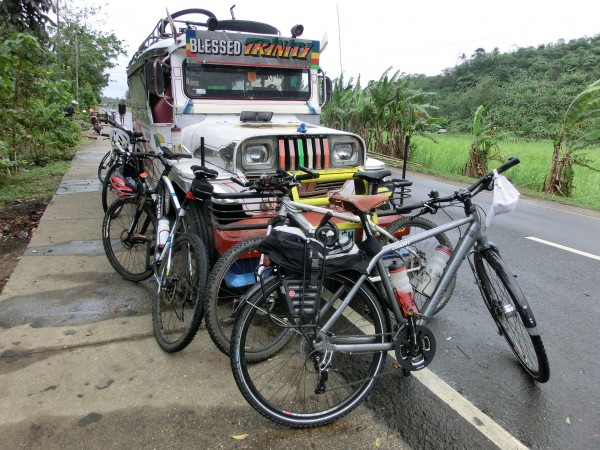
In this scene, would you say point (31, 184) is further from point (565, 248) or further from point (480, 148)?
point (480, 148)

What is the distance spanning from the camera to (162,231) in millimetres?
3596

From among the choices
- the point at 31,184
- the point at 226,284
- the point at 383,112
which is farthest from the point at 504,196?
the point at 383,112

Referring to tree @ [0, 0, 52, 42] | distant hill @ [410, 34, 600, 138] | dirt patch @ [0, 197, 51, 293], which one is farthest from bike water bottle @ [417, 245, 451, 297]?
distant hill @ [410, 34, 600, 138]

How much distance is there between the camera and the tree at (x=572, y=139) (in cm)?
934

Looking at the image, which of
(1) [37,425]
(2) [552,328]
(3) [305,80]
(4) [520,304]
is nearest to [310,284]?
(4) [520,304]

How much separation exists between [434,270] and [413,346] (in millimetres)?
695

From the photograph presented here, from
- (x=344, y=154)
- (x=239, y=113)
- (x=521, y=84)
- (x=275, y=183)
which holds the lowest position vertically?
(x=275, y=183)

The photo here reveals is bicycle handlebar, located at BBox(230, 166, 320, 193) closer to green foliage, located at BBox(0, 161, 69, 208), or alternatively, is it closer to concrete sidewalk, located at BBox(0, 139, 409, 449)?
concrete sidewalk, located at BBox(0, 139, 409, 449)

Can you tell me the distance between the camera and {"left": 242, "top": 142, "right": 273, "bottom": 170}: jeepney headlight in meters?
4.07

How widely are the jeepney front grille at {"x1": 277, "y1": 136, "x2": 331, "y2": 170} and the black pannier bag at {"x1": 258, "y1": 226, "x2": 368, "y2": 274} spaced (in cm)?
184

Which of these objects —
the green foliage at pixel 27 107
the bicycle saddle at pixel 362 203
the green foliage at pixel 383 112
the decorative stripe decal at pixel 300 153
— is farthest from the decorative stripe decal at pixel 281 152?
the green foliage at pixel 383 112


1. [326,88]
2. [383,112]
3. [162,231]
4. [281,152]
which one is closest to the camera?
[162,231]

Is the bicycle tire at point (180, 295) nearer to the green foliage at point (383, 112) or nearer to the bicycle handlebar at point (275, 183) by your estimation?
the bicycle handlebar at point (275, 183)

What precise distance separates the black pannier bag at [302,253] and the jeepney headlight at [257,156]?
5.89 feet
